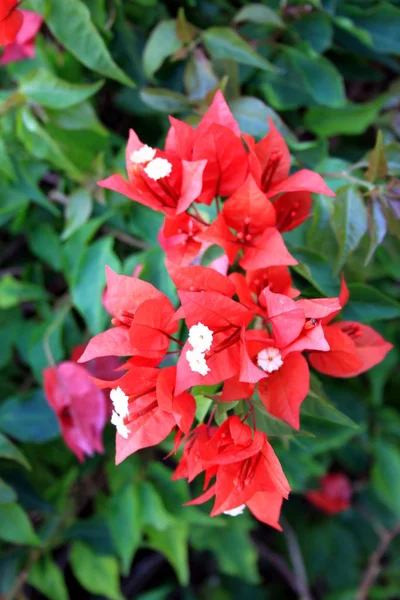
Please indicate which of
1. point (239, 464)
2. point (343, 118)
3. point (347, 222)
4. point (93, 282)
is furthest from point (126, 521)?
point (343, 118)

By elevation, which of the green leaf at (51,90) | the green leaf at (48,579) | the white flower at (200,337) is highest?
the green leaf at (51,90)

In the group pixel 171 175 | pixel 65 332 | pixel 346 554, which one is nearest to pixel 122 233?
pixel 65 332

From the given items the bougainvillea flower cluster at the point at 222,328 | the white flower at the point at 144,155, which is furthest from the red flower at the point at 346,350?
the white flower at the point at 144,155

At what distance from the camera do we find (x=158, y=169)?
521 millimetres

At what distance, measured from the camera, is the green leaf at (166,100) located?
2.33 ft

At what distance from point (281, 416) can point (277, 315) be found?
0.30 feet

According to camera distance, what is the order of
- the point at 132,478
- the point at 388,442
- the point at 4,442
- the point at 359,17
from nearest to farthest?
the point at 4,442, the point at 359,17, the point at 132,478, the point at 388,442

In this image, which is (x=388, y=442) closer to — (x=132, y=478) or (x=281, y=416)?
(x=132, y=478)

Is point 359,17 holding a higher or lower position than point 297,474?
higher

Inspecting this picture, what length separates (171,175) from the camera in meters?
0.54

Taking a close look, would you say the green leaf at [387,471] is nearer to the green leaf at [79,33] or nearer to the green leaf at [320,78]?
the green leaf at [320,78]

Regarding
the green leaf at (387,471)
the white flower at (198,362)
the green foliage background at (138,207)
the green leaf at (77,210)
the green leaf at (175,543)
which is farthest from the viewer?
the green leaf at (387,471)

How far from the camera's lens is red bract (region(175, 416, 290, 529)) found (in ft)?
1.51

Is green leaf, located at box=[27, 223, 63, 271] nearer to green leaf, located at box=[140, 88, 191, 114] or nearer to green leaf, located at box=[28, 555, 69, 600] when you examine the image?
green leaf, located at box=[140, 88, 191, 114]
